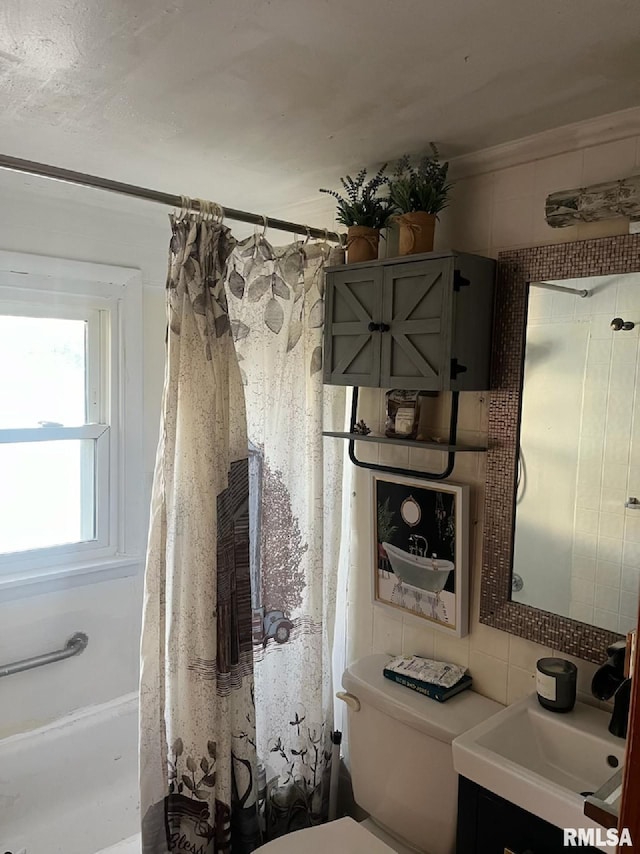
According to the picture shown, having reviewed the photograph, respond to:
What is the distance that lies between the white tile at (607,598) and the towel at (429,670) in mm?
473

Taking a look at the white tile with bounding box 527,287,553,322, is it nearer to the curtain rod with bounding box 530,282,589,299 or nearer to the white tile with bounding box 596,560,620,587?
the curtain rod with bounding box 530,282,589,299

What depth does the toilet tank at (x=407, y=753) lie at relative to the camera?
163 centimetres

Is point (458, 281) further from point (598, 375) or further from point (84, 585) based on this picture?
point (84, 585)

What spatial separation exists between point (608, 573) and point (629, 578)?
0.16 feet

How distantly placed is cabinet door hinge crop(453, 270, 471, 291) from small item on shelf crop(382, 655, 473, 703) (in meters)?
1.06

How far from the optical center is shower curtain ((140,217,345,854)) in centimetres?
167

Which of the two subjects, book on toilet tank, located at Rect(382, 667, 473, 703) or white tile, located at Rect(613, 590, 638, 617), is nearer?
white tile, located at Rect(613, 590, 638, 617)

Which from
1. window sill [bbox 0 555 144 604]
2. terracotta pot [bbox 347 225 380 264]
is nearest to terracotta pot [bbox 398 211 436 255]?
terracotta pot [bbox 347 225 380 264]

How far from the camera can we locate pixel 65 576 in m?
2.40

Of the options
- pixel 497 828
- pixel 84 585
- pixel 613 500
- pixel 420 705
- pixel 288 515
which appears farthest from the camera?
pixel 84 585

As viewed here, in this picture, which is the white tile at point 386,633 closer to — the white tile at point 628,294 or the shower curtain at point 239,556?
the shower curtain at point 239,556

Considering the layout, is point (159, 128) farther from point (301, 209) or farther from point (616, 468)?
point (616, 468)

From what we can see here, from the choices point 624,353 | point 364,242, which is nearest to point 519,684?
point 624,353

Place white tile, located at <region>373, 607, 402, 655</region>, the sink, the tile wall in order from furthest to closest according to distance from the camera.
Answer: white tile, located at <region>373, 607, 402, 655</region>
the tile wall
the sink
